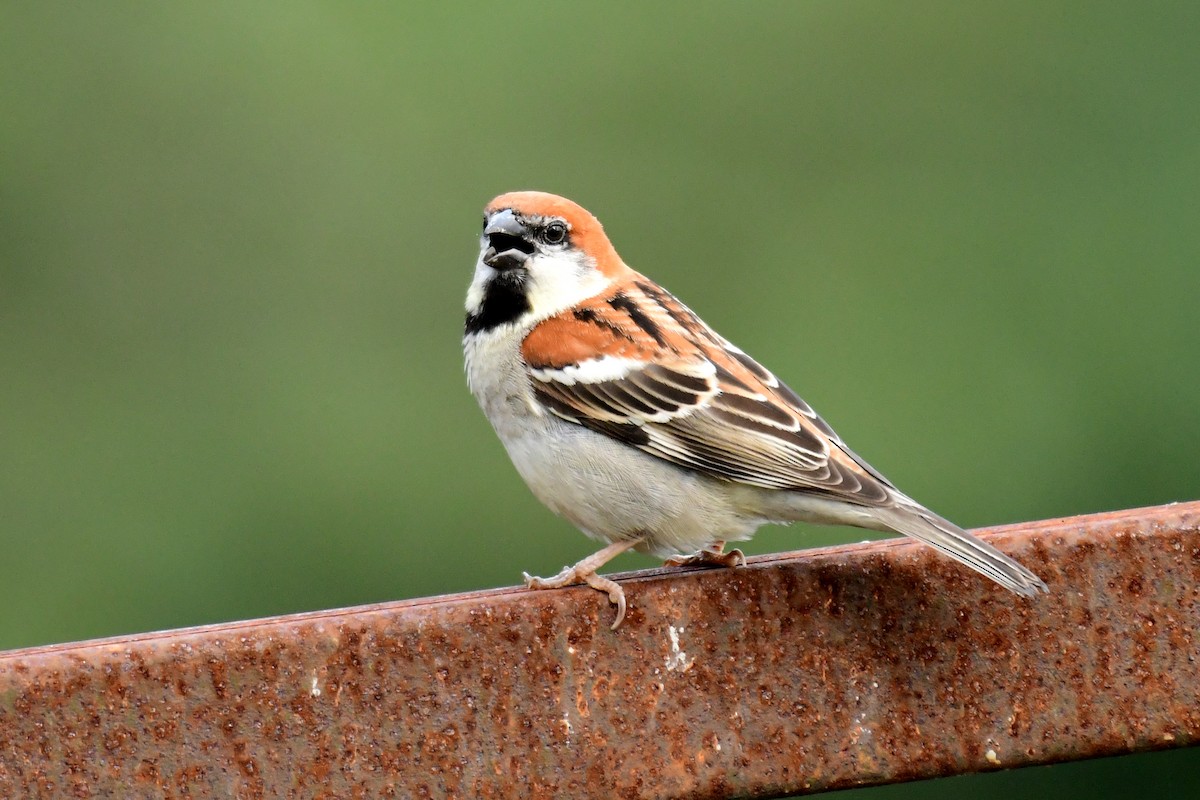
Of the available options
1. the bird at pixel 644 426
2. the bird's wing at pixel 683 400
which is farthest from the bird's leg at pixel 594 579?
the bird's wing at pixel 683 400

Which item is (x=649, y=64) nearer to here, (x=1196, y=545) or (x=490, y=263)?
(x=490, y=263)

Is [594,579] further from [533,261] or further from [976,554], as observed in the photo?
[533,261]

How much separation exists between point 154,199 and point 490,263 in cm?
611

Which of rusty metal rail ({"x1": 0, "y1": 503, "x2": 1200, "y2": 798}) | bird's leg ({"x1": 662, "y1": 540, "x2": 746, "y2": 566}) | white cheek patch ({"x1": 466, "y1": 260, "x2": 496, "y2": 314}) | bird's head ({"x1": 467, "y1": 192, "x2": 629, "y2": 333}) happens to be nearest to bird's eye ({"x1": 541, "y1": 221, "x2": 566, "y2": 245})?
bird's head ({"x1": 467, "y1": 192, "x2": 629, "y2": 333})

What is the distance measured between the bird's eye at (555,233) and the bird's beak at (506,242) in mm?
57

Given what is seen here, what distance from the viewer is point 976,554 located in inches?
147

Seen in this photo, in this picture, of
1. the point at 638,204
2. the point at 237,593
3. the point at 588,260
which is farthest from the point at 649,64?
the point at 588,260

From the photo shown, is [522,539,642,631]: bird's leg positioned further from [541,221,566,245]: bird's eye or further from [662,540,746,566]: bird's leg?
[541,221,566,245]: bird's eye

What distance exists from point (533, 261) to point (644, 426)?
2.77 feet

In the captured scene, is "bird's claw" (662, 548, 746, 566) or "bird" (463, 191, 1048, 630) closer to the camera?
"bird's claw" (662, 548, 746, 566)

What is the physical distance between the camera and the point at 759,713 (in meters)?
3.70

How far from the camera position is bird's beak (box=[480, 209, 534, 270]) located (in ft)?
18.2

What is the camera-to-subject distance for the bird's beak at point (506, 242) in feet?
18.2

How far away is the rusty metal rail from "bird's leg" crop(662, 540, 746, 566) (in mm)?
694
